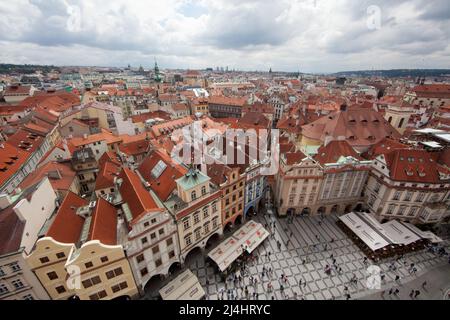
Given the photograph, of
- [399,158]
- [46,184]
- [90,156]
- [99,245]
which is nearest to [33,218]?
[46,184]

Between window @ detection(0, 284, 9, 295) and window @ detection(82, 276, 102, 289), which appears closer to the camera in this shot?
window @ detection(0, 284, 9, 295)

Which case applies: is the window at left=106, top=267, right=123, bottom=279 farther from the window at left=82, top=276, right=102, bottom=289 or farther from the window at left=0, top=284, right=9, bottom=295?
the window at left=0, top=284, right=9, bottom=295

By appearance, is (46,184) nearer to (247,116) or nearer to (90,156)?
(90,156)

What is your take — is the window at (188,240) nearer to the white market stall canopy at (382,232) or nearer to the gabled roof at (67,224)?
the gabled roof at (67,224)

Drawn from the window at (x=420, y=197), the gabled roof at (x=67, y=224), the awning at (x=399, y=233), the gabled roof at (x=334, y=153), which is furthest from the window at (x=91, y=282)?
the window at (x=420, y=197)

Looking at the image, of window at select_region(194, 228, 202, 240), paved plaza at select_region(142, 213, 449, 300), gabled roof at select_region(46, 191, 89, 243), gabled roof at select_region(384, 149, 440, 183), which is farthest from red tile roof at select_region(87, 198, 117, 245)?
gabled roof at select_region(384, 149, 440, 183)

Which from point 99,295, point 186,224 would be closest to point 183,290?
point 186,224

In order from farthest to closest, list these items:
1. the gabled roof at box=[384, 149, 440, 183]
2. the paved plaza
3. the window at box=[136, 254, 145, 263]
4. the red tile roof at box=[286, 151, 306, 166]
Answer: the red tile roof at box=[286, 151, 306, 166], the gabled roof at box=[384, 149, 440, 183], the paved plaza, the window at box=[136, 254, 145, 263]
